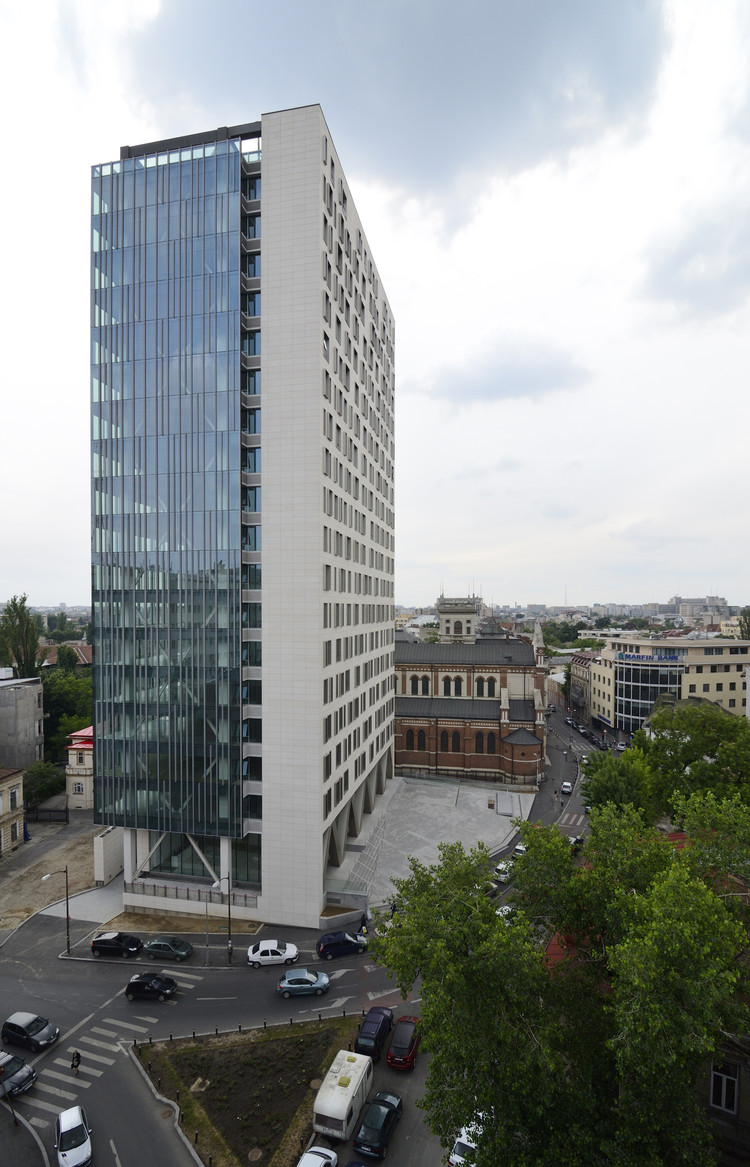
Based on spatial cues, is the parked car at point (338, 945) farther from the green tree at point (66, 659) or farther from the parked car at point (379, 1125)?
the green tree at point (66, 659)

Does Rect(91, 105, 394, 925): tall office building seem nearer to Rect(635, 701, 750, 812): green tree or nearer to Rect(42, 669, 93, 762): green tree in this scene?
Rect(635, 701, 750, 812): green tree

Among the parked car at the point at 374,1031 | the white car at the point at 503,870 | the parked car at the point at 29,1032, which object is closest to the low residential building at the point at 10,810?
the parked car at the point at 29,1032

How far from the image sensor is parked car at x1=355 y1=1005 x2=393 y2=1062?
27594mm

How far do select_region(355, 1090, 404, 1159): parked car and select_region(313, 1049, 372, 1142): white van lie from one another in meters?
0.57

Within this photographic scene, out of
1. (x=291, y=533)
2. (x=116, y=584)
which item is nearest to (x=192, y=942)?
(x=116, y=584)

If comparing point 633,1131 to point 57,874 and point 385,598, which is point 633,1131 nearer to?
point 57,874

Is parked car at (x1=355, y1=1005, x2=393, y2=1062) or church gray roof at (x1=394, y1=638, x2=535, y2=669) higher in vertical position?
church gray roof at (x1=394, y1=638, x2=535, y2=669)

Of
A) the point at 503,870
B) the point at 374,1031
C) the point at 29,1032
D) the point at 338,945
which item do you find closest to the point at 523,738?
the point at 503,870

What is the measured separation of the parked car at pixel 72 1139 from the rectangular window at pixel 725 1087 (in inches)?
995

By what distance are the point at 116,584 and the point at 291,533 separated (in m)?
14.9

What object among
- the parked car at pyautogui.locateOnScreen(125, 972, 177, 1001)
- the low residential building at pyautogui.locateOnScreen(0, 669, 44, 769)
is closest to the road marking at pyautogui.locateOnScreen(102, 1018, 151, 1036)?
the parked car at pyautogui.locateOnScreen(125, 972, 177, 1001)

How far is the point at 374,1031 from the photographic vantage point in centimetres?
2820

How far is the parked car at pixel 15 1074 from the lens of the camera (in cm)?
2597

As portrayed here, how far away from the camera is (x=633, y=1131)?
53.4 ft
